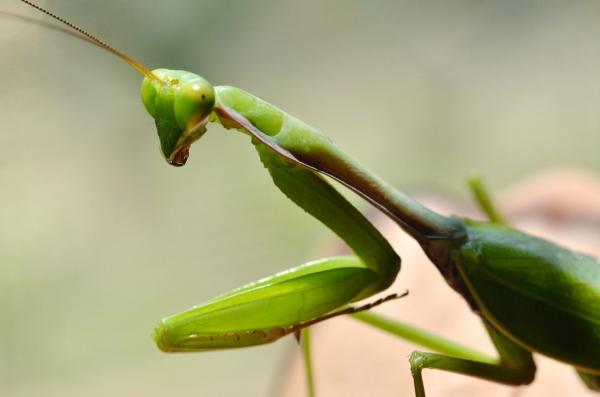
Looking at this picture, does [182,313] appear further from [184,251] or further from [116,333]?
[184,251]

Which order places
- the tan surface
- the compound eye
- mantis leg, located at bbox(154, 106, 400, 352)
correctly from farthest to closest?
1. the tan surface
2. mantis leg, located at bbox(154, 106, 400, 352)
3. the compound eye

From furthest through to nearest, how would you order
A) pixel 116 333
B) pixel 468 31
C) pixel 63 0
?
1. pixel 468 31
2. pixel 116 333
3. pixel 63 0

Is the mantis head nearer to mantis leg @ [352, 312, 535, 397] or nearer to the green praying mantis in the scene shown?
the green praying mantis

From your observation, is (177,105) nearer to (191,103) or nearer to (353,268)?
Result: (191,103)

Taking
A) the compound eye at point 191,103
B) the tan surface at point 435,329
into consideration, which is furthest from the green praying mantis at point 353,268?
the tan surface at point 435,329

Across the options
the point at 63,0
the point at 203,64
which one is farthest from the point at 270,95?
the point at 63,0

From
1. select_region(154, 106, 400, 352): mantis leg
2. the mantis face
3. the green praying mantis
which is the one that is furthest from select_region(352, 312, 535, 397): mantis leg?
the mantis face

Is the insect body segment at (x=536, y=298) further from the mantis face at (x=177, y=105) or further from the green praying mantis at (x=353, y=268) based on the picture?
the mantis face at (x=177, y=105)
